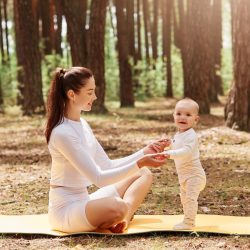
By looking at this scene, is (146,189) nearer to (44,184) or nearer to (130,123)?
(44,184)

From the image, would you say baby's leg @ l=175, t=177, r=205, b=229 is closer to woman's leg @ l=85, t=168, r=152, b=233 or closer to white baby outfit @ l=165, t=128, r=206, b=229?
white baby outfit @ l=165, t=128, r=206, b=229

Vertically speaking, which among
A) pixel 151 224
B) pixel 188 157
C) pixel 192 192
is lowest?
pixel 151 224

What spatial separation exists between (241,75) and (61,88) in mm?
7561

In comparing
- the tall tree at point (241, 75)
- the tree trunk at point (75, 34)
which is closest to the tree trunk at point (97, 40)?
the tree trunk at point (75, 34)

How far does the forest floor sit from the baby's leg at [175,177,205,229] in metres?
0.16

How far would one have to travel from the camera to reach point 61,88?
5402 mm

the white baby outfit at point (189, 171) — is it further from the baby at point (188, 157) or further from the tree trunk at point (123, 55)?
the tree trunk at point (123, 55)

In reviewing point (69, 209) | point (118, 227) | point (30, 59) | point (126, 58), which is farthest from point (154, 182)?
point (126, 58)

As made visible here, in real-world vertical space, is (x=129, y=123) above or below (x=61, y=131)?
below

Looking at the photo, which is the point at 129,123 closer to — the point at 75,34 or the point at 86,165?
the point at 75,34

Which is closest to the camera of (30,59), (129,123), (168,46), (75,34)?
(129,123)

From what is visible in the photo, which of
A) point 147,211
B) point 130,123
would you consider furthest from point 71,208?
point 130,123

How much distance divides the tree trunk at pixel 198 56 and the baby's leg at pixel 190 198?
1175cm

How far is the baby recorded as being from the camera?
17.5 feet
